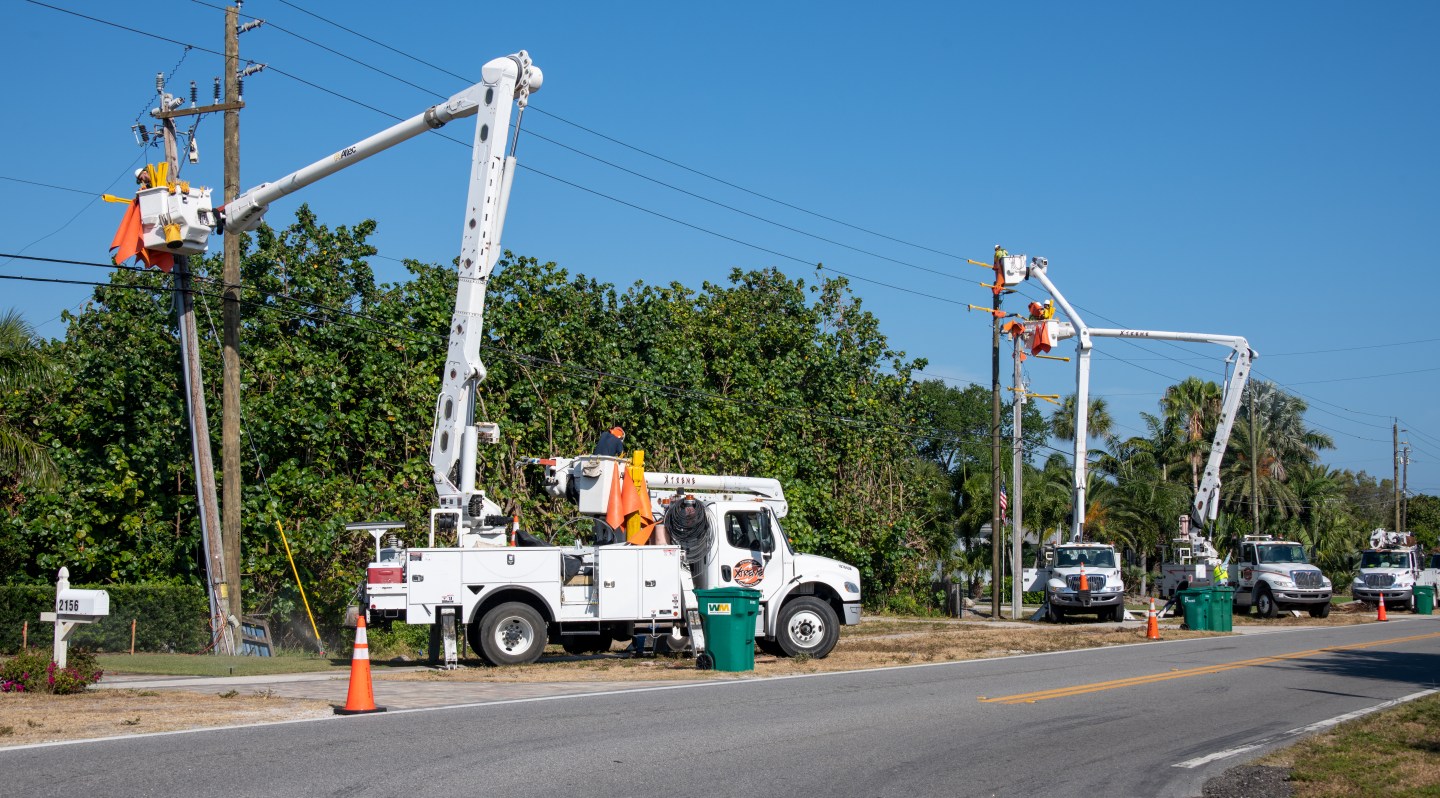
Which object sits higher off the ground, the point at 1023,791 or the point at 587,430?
the point at 587,430

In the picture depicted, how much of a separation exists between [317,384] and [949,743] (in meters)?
18.0

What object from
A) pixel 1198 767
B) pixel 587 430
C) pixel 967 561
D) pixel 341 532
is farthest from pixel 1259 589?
pixel 1198 767

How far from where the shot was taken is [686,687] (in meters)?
14.4

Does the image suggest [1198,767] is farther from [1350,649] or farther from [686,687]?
[1350,649]

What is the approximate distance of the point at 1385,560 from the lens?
137 feet

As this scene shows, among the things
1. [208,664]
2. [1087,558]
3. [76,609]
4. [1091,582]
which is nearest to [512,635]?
[208,664]

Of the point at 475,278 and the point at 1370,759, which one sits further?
the point at 475,278

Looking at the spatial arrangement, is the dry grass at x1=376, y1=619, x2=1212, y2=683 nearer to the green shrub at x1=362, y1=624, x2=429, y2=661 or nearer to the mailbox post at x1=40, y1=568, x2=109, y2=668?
the green shrub at x1=362, y1=624, x2=429, y2=661

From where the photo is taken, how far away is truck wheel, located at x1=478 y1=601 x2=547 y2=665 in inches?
654

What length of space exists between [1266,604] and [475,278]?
86.6 feet

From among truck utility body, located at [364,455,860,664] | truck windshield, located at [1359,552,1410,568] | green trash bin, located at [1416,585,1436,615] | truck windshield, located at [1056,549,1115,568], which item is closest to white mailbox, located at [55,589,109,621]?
truck utility body, located at [364,455,860,664]

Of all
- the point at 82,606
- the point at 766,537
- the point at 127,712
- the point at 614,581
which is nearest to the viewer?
the point at 127,712

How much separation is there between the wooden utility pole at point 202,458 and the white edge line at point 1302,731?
52.3 ft

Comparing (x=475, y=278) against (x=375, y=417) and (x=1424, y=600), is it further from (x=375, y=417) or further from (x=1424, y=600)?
(x=1424, y=600)
